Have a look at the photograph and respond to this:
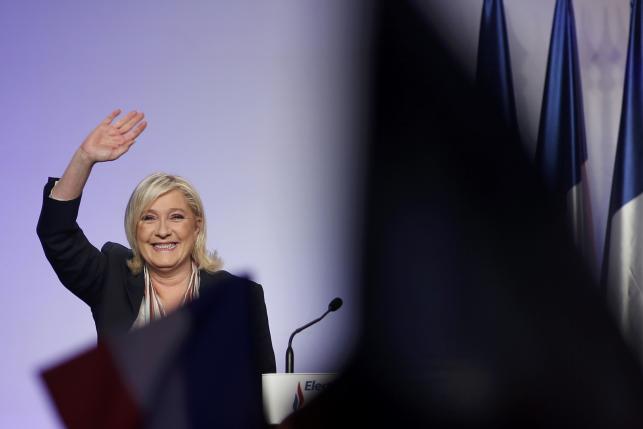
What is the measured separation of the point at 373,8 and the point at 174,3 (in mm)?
882

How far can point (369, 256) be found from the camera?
3199 millimetres

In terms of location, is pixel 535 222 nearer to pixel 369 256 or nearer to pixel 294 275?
pixel 369 256

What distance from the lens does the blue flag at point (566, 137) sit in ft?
Answer: 10.1

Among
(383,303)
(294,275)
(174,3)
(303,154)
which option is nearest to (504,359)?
(383,303)

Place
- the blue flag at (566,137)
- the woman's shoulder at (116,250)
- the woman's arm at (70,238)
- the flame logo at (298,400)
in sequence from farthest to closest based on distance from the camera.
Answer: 1. the blue flag at (566,137)
2. the woman's shoulder at (116,250)
3. the woman's arm at (70,238)
4. the flame logo at (298,400)

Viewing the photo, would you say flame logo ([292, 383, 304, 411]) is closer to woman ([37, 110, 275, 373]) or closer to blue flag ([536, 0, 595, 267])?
woman ([37, 110, 275, 373])

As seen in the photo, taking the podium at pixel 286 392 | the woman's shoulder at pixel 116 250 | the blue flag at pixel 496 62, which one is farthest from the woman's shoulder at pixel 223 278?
the blue flag at pixel 496 62

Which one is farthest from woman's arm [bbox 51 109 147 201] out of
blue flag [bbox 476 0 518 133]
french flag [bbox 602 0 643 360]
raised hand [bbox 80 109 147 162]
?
french flag [bbox 602 0 643 360]

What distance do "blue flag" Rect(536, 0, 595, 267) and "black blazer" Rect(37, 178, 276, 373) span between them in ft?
4.58

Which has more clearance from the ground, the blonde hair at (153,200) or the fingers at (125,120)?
the fingers at (125,120)

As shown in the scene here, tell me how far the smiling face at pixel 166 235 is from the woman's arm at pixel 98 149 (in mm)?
248

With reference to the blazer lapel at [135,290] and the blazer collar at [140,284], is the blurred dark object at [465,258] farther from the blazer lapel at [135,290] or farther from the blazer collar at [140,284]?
the blazer lapel at [135,290]

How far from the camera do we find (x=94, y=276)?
8.19 feet

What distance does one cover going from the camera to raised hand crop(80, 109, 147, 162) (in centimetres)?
262
